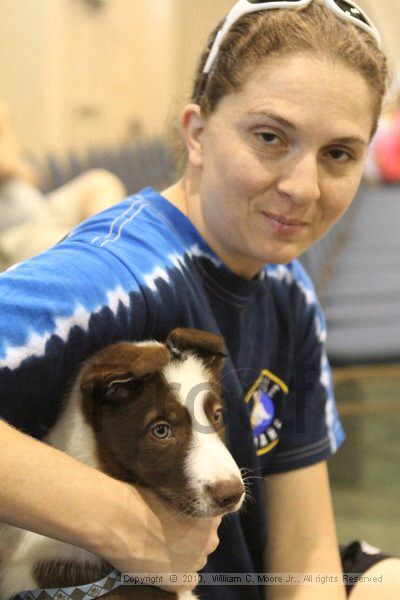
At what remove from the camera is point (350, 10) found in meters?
1.02

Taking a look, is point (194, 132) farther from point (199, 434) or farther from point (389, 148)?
point (389, 148)

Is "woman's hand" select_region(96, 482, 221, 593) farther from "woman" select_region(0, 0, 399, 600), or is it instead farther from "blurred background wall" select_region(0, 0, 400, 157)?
"blurred background wall" select_region(0, 0, 400, 157)

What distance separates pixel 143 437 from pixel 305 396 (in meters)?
0.46

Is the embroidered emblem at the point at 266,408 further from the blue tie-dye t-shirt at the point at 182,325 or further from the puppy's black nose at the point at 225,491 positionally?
the puppy's black nose at the point at 225,491

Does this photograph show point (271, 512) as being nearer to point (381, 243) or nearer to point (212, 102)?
point (212, 102)

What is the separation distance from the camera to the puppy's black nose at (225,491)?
79cm

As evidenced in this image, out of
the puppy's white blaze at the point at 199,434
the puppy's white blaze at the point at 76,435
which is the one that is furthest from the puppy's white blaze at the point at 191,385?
the puppy's white blaze at the point at 76,435

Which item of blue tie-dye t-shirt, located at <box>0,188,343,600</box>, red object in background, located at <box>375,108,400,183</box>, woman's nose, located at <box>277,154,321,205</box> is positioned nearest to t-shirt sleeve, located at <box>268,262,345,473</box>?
blue tie-dye t-shirt, located at <box>0,188,343,600</box>

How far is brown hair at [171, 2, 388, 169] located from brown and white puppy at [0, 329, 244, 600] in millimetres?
367

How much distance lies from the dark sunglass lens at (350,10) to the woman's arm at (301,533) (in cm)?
66

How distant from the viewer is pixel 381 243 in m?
4.16

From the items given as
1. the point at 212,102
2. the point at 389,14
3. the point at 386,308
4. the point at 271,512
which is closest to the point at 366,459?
the point at 386,308

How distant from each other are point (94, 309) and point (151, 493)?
21cm

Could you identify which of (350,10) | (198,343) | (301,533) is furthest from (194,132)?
(301,533)
